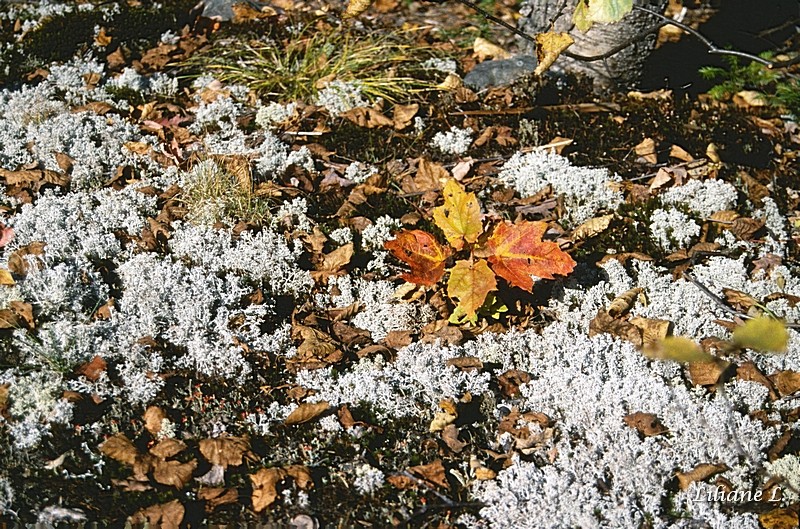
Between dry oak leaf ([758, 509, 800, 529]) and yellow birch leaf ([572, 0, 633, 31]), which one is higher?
yellow birch leaf ([572, 0, 633, 31])

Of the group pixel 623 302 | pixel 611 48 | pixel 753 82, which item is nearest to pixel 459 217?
pixel 623 302

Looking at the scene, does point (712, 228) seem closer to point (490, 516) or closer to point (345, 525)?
point (490, 516)

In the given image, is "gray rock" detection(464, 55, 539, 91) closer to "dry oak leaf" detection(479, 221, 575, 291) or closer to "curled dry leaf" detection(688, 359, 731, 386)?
"dry oak leaf" detection(479, 221, 575, 291)

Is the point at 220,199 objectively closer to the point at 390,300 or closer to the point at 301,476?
the point at 390,300

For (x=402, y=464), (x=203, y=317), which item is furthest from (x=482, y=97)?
(x=402, y=464)

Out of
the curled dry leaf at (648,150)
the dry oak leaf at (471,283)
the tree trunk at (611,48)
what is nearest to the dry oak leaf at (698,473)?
the dry oak leaf at (471,283)

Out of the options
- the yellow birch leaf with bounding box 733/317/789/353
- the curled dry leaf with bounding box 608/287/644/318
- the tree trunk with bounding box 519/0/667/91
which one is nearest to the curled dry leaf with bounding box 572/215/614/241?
the curled dry leaf with bounding box 608/287/644/318

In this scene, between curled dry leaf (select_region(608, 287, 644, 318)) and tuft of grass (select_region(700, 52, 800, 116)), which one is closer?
curled dry leaf (select_region(608, 287, 644, 318))
